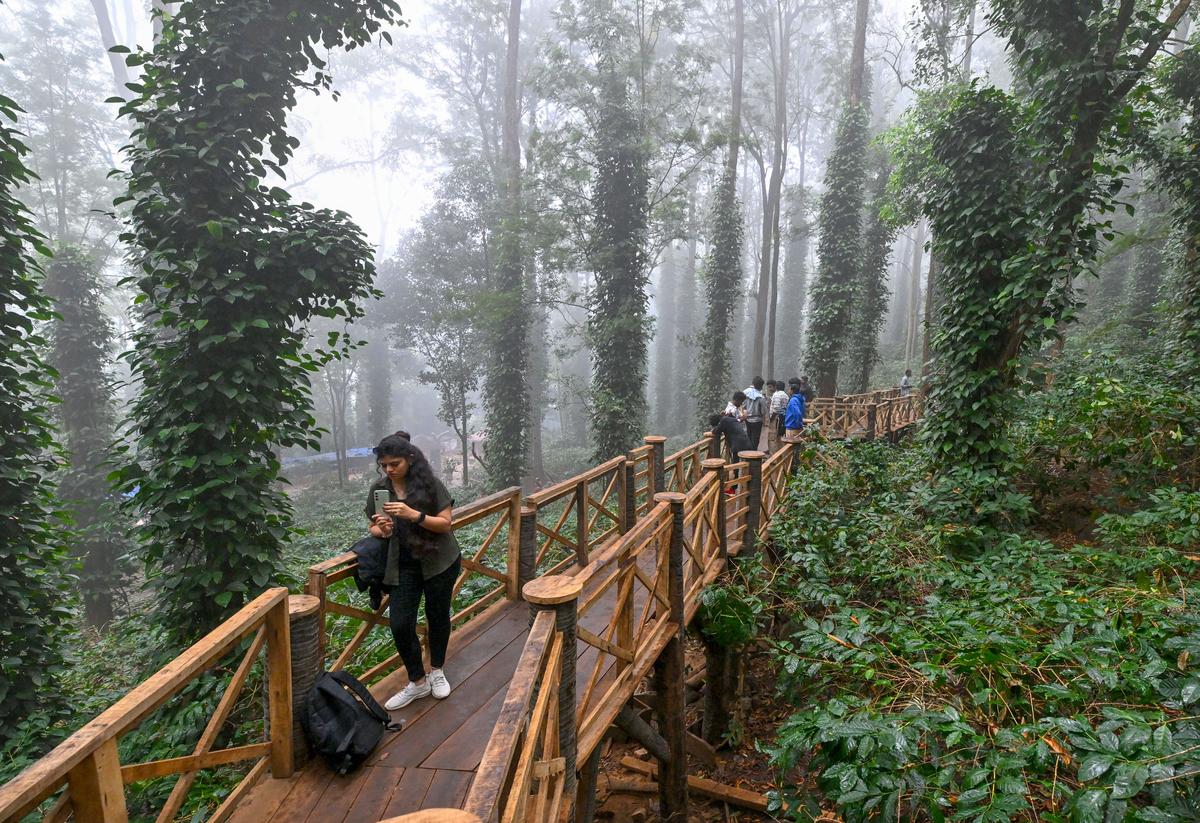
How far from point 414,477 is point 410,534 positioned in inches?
12.7

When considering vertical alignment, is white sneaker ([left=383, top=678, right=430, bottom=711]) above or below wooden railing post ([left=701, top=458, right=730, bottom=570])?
below

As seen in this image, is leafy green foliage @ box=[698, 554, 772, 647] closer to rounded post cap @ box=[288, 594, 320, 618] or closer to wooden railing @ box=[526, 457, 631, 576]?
wooden railing @ box=[526, 457, 631, 576]

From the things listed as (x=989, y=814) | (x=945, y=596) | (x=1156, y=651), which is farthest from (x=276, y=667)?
(x=945, y=596)

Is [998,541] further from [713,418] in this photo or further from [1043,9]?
[1043,9]

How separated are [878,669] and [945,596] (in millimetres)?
1548

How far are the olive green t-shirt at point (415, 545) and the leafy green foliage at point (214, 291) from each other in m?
1.75

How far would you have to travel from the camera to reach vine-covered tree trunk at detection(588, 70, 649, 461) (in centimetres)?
1266

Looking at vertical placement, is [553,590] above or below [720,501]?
above

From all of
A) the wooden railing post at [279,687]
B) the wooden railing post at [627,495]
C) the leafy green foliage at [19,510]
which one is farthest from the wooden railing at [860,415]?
the leafy green foliage at [19,510]

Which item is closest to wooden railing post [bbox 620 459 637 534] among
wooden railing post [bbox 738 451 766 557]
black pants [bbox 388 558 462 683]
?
wooden railing post [bbox 738 451 766 557]

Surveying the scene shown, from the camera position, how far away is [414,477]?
3205 millimetres

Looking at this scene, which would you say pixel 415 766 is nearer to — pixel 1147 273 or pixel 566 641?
pixel 566 641

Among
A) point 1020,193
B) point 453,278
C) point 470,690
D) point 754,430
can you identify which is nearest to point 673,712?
point 470,690

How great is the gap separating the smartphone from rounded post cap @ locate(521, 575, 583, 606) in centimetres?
103
